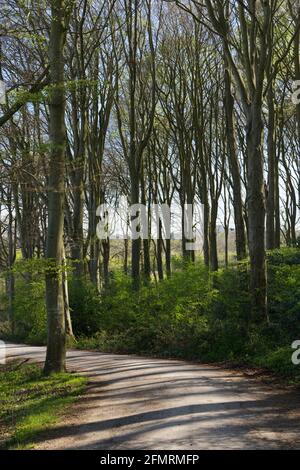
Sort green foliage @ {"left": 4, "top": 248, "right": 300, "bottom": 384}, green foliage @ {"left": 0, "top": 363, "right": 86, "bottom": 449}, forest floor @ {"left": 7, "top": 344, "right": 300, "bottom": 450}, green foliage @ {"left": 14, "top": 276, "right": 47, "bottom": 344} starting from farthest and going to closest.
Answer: green foliage @ {"left": 14, "top": 276, "right": 47, "bottom": 344} → green foliage @ {"left": 4, "top": 248, "right": 300, "bottom": 384} → green foliage @ {"left": 0, "top": 363, "right": 86, "bottom": 449} → forest floor @ {"left": 7, "top": 344, "right": 300, "bottom": 450}

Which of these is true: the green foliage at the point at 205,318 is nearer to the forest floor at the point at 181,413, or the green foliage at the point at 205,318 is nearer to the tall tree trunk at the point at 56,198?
the forest floor at the point at 181,413

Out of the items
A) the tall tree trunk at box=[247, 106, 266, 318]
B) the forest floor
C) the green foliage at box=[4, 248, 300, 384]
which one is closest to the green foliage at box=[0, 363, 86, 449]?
the forest floor

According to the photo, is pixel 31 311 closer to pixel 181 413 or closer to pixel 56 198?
pixel 56 198

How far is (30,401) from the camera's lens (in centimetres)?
1102

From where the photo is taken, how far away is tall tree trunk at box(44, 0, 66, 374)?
13570mm

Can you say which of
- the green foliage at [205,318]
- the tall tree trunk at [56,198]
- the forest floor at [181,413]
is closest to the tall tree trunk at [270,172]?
the green foliage at [205,318]

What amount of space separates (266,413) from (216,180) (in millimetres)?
26515

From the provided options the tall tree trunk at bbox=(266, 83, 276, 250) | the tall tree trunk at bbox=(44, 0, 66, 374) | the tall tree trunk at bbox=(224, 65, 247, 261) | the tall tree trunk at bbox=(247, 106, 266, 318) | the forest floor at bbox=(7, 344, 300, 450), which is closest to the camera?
the forest floor at bbox=(7, 344, 300, 450)

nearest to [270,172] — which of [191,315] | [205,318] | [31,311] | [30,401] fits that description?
[191,315]

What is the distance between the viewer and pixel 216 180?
3419 cm

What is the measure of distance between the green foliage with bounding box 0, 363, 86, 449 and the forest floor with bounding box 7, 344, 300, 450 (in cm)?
24

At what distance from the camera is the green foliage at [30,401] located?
8.32 meters

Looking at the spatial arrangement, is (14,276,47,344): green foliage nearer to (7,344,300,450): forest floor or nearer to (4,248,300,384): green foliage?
(4,248,300,384): green foliage

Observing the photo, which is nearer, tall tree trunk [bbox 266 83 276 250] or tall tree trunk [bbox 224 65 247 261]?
tall tree trunk [bbox 224 65 247 261]
